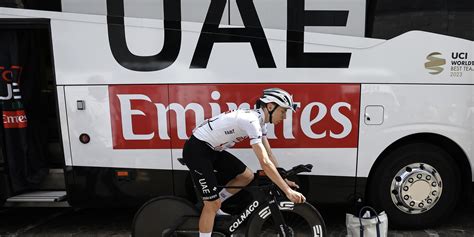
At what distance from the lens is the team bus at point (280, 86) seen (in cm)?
346

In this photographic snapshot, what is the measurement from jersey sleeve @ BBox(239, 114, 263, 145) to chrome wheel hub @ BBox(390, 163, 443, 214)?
1753 mm

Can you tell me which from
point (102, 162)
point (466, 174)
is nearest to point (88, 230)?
Answer: point (102, 162)

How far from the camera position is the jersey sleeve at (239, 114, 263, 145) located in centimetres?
285

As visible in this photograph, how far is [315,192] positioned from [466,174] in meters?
1.57

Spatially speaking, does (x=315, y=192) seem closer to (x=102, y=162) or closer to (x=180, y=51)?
(x=180, y=51)

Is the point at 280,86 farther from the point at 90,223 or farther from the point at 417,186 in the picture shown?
the point at 90,223

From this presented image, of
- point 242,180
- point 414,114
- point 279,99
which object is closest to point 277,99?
point 279,99

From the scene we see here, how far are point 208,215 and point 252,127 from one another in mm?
953

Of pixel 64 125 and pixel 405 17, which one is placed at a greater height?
pixel 405 17

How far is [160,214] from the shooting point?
3465 mm

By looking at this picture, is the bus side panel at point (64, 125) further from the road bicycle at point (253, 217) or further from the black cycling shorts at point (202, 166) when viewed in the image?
the black cycling shorts at point (202, 166)

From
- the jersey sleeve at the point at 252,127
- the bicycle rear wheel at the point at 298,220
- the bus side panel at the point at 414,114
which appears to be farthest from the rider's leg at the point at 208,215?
the bus side panel at the point at 414,114

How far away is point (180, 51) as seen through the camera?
138 inches

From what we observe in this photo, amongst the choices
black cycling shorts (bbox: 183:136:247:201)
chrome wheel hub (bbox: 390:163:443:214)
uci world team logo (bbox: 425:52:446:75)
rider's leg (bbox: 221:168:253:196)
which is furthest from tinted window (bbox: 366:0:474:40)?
black cycling shorts (bbox: 183:136:247:201)
